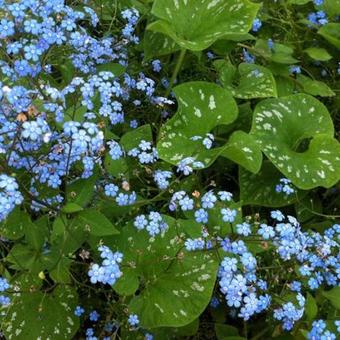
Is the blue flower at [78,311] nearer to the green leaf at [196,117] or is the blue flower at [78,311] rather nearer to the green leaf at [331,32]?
the green leaf at [196,117]

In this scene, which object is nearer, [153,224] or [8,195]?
[8,195]

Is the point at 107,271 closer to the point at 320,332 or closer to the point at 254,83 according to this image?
the point at 320,332

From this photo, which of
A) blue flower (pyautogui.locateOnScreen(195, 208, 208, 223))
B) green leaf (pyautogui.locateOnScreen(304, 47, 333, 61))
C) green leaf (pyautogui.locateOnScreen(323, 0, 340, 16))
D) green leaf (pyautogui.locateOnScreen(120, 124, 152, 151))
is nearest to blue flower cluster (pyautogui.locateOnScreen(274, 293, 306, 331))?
blue flower (pyautogui.locateOnScreen(195, 208, 208, 223))

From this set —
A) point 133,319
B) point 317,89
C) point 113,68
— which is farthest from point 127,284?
point 317,89

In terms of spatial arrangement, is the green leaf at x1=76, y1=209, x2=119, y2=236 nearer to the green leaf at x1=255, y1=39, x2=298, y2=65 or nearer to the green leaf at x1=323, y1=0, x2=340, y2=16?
the green leaf at x1=255, y1=39, x2=298, y2=65

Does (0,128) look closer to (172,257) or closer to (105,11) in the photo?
(172,257)

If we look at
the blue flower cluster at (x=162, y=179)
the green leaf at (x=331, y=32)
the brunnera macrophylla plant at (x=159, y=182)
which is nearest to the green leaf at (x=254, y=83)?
the brunnera macrophylla plant at (x=159, y=182)
